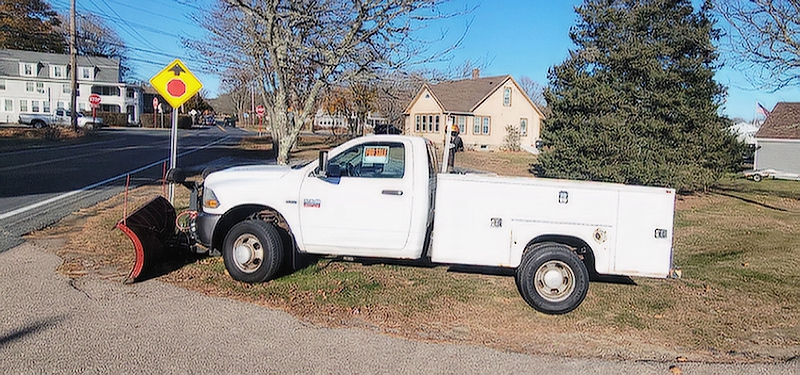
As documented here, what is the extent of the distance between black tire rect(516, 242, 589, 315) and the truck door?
135cm

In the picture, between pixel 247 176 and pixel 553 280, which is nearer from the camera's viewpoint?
pixel 553 280

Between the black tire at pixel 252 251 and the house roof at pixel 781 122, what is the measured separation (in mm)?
35800

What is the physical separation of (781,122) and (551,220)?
39.0 metres

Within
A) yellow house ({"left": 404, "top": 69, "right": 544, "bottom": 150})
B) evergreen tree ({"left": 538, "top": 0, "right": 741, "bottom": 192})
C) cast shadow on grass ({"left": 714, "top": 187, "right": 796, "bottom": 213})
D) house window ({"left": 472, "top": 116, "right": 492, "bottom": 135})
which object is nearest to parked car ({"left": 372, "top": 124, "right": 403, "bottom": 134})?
yellow house ({"left": 404, "top": 69, "right": 544, "bottom": 150})

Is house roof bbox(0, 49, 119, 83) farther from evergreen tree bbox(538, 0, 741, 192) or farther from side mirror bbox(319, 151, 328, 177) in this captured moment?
side mirror bbox(319, 151, 328, 177)

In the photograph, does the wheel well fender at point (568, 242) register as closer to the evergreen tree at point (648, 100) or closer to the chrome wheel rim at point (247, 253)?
the chrome wheel rim at point (247, 253)

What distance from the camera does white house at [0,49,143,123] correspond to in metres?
68.2

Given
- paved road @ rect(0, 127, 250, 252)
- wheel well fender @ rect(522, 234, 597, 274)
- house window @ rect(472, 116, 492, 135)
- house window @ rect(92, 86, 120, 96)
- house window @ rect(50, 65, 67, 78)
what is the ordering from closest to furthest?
wheel well fender @ rect(522, 234, 597, 274) → paved road @ rect(0, 127, 250, 252) → house window @ rect(472, 116, 492, 135) → house window @ rect(50, 65, 67, 78) → house window @ rect(92, 86, 120, 96)

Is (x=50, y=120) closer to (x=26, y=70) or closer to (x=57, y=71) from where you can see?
(x=26, y=70)

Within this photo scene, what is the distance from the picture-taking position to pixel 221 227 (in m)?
7.18

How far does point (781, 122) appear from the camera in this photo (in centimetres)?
3859

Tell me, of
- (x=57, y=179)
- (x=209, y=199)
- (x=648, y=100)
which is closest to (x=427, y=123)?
(x=648, y=100)

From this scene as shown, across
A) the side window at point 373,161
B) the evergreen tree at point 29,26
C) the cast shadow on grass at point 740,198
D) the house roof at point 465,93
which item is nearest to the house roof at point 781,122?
the cast shadow on grass at point 740,198

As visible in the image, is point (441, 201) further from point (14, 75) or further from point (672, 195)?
point (14, 75)
